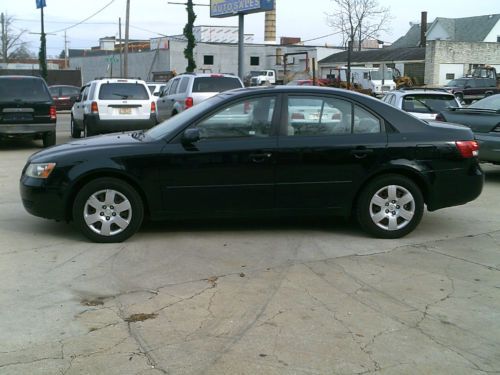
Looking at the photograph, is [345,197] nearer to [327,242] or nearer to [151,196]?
[327,242]

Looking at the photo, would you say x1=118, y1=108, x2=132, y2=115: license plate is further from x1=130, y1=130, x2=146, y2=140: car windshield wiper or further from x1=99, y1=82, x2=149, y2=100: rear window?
x1=130, y1=130, x2=146, y2=140: car windshield wiper

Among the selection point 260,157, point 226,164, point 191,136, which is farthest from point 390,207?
point 191,136

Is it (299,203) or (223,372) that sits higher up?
(299,203)

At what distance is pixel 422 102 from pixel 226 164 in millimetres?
7775

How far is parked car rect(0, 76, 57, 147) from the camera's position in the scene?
13.3 metres

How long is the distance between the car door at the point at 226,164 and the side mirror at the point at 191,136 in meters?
0.07

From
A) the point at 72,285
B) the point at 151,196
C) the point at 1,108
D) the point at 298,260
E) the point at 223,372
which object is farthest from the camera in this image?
the point at 1,108

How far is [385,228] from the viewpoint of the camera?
6.28m

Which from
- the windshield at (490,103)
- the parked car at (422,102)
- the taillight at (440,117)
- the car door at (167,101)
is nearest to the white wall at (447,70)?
the car door at (167,101)

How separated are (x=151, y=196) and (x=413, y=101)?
8.07 m

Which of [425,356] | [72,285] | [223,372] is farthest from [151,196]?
[425,356]

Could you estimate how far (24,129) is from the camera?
13508 millimetres

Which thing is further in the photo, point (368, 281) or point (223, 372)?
point (368, 281)

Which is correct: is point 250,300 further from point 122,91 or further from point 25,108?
point 122,91
